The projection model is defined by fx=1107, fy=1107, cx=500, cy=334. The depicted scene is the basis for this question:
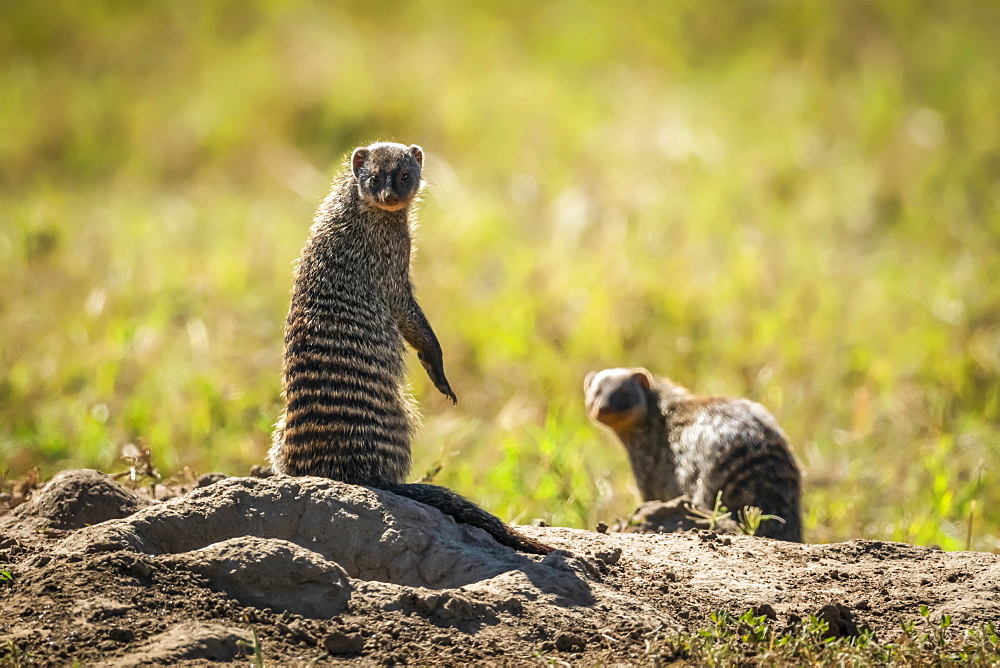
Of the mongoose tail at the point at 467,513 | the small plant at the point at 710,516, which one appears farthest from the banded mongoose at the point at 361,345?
the small plant at the point at 710,516

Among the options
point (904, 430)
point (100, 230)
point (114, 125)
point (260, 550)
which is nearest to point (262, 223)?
point (100, 230)

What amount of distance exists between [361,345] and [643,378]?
2.13 metres

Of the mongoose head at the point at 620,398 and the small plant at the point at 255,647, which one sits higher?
the mongoose head at the point at 620,398

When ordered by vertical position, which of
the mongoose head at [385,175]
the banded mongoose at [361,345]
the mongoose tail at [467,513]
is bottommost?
the mongoose tail at [467,513]

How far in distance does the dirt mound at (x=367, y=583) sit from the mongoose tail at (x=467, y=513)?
2.6 inches

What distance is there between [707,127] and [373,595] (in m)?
8.50

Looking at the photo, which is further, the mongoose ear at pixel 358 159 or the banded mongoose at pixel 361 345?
the mongoose ear at pixel 358 159

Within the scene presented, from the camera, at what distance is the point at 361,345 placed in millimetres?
3957

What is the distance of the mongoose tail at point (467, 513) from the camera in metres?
3.46

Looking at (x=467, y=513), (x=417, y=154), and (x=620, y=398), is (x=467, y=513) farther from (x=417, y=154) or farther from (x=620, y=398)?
(x=620, y=398)

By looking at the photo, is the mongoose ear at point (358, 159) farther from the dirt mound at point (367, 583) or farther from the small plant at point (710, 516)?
the small plant at point (710, 516)

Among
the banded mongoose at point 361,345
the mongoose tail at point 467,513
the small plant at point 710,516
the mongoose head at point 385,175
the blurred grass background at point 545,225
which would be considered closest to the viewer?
the mongoose tail at point 467,513

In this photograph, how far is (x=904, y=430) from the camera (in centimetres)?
612

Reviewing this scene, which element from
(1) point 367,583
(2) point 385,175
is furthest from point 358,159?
(1) point 367,583
